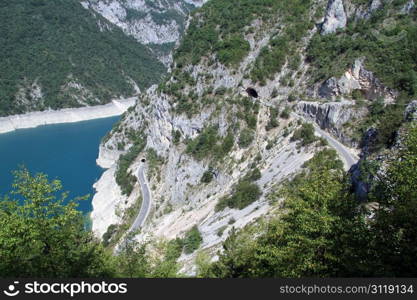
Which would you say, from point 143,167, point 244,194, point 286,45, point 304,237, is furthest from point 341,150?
point 143,167

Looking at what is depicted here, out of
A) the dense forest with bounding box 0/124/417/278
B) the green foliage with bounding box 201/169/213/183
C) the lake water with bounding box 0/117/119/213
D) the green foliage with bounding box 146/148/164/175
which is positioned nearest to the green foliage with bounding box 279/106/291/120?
the green foliage with bounding box 201/169/213/183

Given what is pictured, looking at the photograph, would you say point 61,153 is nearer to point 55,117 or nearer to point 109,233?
point 55,117

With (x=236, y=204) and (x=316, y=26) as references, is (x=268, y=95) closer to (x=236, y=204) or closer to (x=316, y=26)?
(x=316, y=26)

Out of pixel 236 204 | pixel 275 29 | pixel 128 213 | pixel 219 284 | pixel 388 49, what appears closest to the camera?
pixel 219 284

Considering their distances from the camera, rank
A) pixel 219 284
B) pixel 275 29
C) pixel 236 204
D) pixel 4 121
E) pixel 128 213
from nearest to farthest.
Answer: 1. pixel 219 284
2. pixel 236 204
3. pixel 128 213
4. pixel 275 29
5. pixel 4 121

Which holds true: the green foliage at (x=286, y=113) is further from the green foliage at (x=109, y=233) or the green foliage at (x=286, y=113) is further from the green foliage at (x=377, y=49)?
the green foliage at (x=109, y=233)

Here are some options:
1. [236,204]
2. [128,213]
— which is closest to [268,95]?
[236,204]
